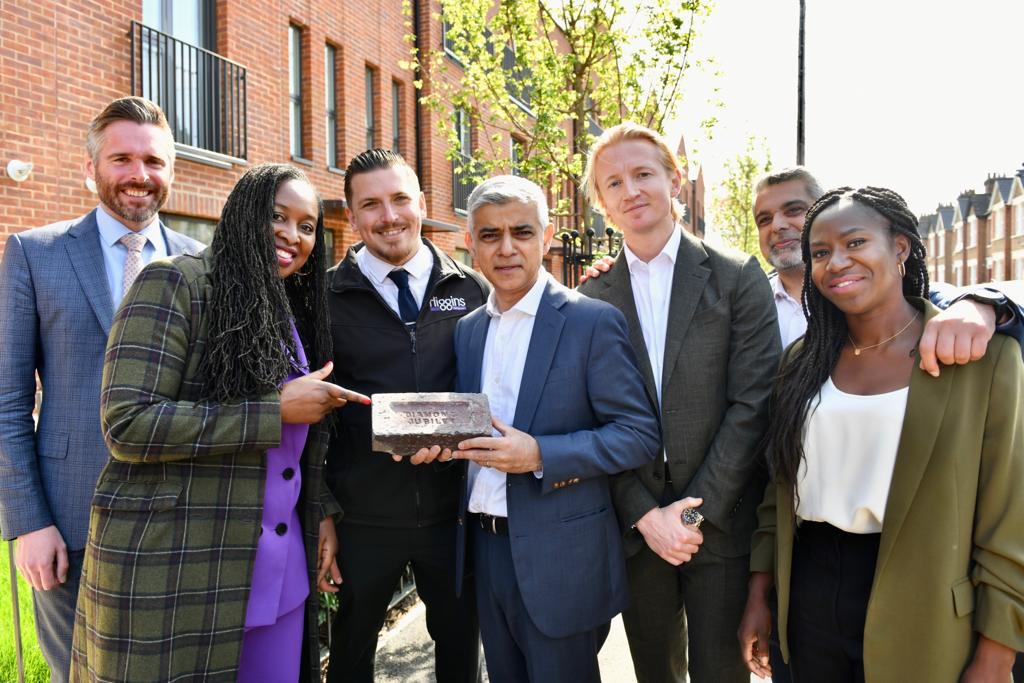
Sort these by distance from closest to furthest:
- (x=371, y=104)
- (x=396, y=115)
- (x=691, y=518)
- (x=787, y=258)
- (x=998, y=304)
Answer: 1. (x=998, y=304)
2. (x=691, y=518)
3. (x=787, y=258)
4. (x=371, y=104)
5. (x=396, y=115)

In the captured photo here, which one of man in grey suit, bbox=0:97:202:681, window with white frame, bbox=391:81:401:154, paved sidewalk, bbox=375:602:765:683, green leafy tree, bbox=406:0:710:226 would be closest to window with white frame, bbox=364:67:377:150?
window with white frame, bbox=391:81:401:154

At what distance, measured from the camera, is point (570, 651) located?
2.60 metres

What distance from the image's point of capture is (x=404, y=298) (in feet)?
11.0

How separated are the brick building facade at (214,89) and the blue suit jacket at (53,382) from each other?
18.2ft

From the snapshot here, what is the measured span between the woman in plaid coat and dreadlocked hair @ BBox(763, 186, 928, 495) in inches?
59.1

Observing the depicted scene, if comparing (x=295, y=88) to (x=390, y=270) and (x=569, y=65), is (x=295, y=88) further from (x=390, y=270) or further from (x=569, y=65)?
(x=390, y=270)

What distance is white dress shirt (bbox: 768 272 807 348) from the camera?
12.6 feet

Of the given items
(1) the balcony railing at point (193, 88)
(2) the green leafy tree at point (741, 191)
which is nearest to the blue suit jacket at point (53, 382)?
(1) the balcony railing at point (193, 88)

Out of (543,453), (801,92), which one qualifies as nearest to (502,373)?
(543,453)

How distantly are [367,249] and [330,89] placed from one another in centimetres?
1094

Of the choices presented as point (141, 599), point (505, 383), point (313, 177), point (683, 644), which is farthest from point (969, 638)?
point (313, 177)

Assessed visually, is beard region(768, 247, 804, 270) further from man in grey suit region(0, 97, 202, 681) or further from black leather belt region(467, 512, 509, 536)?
man in grey suit region(0, 97, 202, 681)

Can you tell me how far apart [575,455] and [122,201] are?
7.27ft

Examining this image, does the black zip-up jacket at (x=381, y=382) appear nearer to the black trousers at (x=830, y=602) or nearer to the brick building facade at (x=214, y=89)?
the black trousers at (x=830, y=602)
